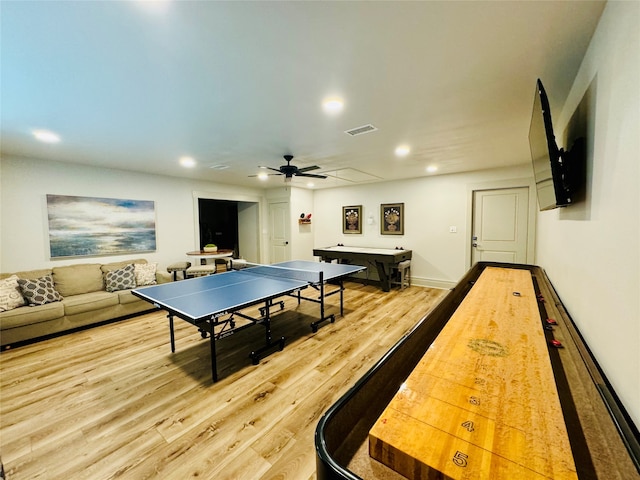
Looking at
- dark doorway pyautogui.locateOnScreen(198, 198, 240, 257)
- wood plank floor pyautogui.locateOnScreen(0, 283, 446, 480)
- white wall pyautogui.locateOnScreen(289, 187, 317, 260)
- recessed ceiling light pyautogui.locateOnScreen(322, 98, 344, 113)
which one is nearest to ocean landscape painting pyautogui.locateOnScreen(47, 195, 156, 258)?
wood plank floor pyautogui.locateOnScreen(0, 283, 446, 480)

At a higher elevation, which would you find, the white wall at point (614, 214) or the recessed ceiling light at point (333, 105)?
the recessed ceiling light at point (333, 105)

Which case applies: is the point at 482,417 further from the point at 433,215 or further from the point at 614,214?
the point at 433,215

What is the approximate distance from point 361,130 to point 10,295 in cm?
473

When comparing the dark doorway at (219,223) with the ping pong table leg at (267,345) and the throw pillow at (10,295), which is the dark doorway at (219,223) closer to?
the throw pillow at (10,295)

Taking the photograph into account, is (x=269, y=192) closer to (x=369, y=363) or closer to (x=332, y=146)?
(x=332, y=146)

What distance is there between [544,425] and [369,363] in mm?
2179

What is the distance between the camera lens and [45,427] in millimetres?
1930

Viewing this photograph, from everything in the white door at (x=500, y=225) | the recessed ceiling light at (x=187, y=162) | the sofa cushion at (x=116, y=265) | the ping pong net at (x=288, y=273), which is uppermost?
the recessed ceiling light at (x=187, y=162)

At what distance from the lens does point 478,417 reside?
2.35ft

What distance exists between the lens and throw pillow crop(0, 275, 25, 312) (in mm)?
3166

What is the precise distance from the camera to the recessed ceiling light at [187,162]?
400 centimetres

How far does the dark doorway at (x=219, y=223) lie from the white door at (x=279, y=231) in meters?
2.30

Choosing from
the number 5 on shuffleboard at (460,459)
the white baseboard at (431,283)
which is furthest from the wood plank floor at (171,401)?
the white baseboard at (431,283)

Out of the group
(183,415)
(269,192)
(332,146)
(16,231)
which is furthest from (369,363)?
(269,192)
